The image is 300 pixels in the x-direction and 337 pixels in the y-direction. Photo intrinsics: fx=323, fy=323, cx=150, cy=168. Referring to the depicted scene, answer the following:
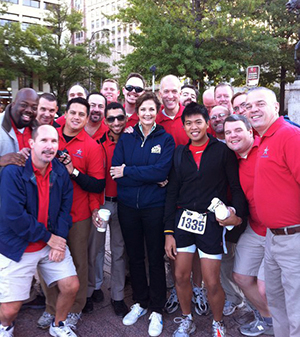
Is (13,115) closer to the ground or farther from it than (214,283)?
farther from it

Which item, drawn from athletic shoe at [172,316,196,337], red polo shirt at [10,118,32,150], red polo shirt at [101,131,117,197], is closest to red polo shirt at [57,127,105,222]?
red polo shirt at [101,131,117,197]

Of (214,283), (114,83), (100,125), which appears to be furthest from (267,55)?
(214,283)

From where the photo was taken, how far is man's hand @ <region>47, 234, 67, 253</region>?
304 cm

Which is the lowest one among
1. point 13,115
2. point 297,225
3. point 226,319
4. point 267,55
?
point 226,319

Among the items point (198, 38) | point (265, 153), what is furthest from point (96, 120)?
point (198, 38)

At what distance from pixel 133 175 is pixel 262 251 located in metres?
1.49

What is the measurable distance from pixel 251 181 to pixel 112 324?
2125 mm

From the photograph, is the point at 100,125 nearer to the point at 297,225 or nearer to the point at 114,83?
the point at 114,83

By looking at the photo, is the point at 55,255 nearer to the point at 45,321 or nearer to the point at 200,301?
the point at 45,321

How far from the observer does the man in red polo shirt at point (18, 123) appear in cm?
322

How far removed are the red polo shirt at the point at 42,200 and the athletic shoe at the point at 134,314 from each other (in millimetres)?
1261

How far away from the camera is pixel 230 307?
3754 millimetres

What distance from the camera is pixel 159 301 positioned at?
353cm

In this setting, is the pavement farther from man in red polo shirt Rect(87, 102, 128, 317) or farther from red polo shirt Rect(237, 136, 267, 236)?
red polo shirt Rect(237, 136, 267, 236)
